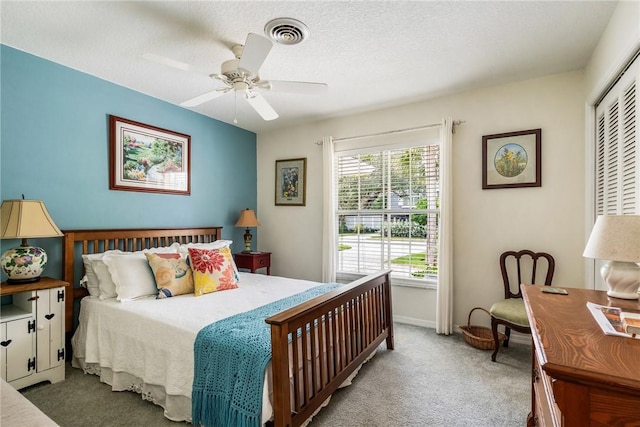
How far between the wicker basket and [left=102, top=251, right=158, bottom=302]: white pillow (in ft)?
9.45

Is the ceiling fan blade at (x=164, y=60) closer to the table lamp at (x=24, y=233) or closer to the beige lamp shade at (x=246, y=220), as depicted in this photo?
the table lamp at (x=24, y=233)

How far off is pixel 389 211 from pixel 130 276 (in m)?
2.73

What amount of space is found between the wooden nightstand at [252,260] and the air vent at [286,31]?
2.67 m

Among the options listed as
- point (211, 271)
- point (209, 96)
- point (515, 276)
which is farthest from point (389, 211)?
point (209, 96)

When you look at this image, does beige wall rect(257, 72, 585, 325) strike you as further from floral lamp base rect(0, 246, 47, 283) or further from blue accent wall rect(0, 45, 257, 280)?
floral lamp base rect(0, 246, 47, 283)

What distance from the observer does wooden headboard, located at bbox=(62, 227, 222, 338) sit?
2.61 m

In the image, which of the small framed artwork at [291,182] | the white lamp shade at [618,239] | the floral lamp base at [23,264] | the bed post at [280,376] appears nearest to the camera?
the white lamp shade at [618,239]

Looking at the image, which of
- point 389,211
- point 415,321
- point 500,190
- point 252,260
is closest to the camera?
point 500,190

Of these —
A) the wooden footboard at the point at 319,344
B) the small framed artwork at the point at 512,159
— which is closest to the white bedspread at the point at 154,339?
the wooden footboard at the point at 319,344

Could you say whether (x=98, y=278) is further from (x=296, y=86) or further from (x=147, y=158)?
(x=296, y=86)

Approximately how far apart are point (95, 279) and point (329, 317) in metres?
2.04

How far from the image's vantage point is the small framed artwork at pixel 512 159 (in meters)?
2.96

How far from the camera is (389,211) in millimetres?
3744

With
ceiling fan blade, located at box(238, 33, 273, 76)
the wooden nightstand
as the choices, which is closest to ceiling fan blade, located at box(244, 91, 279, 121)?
ceiling fan blade, located at box(238, 33, 273, 76)
